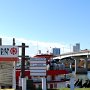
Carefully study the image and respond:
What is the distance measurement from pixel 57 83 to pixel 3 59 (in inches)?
482

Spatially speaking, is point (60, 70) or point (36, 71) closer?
point (36, 71)

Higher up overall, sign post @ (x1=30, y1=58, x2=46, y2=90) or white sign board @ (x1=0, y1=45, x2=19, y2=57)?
white sign board @ (x1=0, y1=45, x2=19, y2=57)

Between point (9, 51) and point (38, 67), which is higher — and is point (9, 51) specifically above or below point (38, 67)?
above

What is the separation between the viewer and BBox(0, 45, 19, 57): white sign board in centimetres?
2447

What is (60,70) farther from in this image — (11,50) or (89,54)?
(89,54)

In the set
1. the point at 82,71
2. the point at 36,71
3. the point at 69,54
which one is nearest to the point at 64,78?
the point at 36,71

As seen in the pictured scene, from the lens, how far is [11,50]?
25.0m

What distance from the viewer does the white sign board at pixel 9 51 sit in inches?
963

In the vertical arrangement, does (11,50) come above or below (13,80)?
above

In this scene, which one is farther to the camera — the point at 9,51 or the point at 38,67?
the point at 9,51

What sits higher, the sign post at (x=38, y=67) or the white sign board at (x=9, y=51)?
the white sign board at (x=9, y=51)

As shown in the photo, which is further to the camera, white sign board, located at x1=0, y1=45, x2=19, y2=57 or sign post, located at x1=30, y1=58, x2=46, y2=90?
white sign board, located at x1=0, y1=45, x2=19, y2=57

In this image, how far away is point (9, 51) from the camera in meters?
25.0

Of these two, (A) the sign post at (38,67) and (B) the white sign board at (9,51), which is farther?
(B) the white sign board at (9,51)
